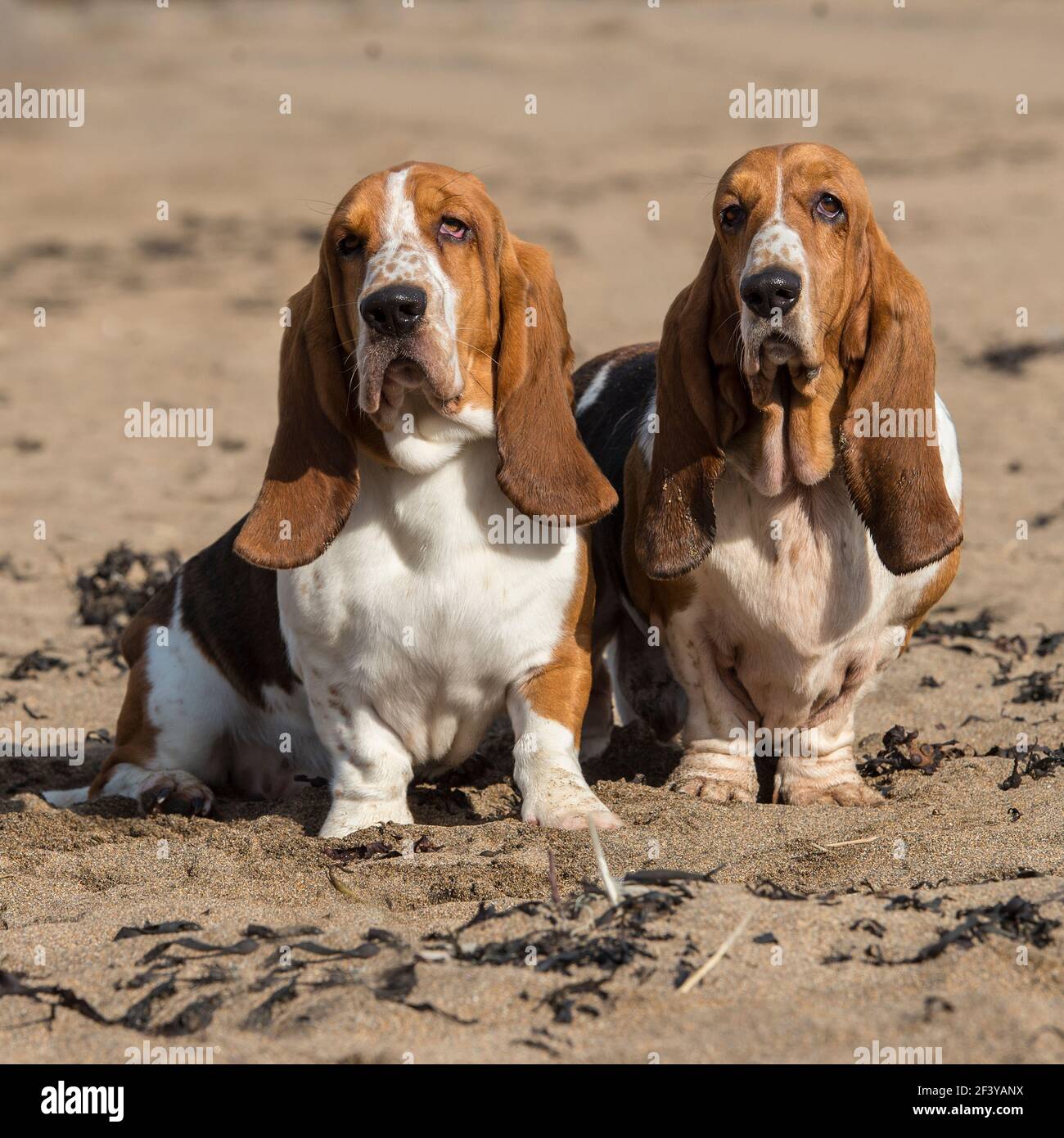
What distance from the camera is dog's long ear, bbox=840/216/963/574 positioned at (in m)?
4.82

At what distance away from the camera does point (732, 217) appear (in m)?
4.75

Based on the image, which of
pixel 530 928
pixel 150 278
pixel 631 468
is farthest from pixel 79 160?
pixel 530 928

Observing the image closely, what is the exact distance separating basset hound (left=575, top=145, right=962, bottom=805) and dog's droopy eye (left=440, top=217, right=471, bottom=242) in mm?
682

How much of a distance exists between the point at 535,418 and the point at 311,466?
633 mm

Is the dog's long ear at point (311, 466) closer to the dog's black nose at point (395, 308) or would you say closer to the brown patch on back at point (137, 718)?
the dog's black nose at point (395, 308)

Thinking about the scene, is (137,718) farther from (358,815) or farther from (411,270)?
(411,270)

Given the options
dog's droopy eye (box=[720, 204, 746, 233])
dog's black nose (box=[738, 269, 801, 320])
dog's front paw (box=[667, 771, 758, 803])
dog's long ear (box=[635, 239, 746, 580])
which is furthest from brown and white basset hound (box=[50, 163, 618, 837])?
dog's black nose (box=[738, 269, 801, 320])

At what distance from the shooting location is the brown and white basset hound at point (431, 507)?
4691 mm

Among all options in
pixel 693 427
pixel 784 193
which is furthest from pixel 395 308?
pixel 784 193

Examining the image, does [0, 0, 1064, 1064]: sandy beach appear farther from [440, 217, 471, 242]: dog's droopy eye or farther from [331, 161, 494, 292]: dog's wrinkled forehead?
[440, 217, 471, 242]: dog's droopy eye

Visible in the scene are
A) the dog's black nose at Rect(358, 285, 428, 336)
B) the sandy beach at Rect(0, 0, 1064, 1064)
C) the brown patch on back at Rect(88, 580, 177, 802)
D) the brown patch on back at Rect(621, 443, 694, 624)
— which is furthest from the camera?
the brown patch on back at Rect(88, 580, 177, 802)

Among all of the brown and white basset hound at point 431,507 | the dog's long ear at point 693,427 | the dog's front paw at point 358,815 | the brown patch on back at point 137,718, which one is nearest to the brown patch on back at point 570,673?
the brown and white basset hound at point 431,507

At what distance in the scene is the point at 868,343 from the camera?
192 inches

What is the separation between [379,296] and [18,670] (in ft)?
10.6
